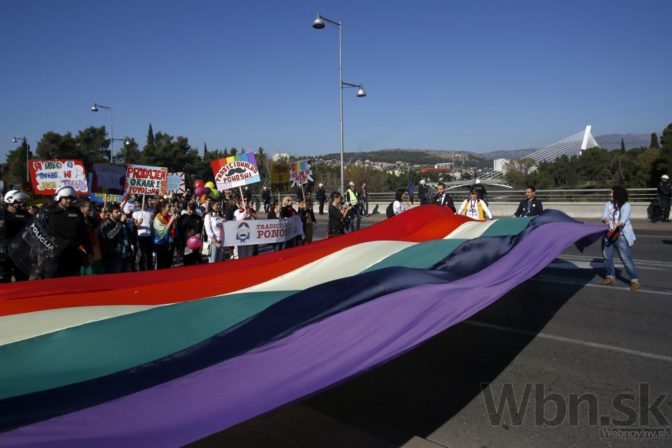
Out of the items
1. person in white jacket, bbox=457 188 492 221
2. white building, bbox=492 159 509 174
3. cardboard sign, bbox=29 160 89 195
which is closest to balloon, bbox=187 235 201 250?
cardboard sign, bbox=29 160 89 195

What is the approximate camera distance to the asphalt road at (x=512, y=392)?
3.82m

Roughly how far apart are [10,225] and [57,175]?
4080 mm

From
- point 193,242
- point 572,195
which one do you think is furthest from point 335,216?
point 572,195

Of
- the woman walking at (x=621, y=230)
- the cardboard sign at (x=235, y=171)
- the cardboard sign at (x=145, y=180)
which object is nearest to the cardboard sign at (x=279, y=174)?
the cardboard sign at (x=145, y=180)

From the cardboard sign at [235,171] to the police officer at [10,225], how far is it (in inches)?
179

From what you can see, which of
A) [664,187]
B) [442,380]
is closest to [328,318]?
[442,380]

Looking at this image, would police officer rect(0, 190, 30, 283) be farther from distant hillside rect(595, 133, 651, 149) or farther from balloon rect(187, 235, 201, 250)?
distant hillside rect(595, 133, 651, 149)

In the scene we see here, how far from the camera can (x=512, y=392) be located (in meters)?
4.59

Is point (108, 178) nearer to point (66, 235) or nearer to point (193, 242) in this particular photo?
point (193, 242)

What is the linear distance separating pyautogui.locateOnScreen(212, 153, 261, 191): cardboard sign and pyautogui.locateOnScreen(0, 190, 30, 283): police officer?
4559 mm

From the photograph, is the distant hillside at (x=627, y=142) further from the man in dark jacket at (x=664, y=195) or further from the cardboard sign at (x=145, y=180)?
the cardboard sign at (x=145, y=180)

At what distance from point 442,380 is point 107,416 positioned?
133 inches

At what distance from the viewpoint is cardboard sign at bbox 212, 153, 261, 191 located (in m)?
12.0

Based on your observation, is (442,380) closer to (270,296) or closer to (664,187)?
(270,296)
